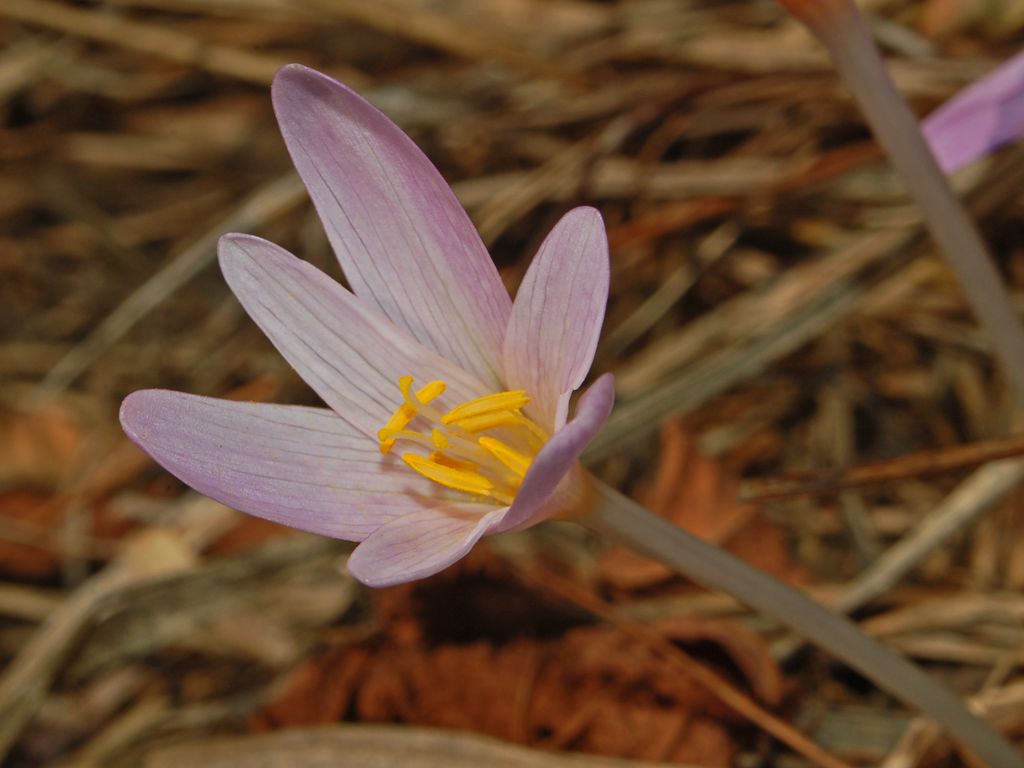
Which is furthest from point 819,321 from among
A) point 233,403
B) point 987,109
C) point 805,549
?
point 233,403

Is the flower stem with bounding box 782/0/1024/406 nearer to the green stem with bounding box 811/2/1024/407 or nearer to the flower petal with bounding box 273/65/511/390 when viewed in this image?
the green stem with bounding box 811/2/1024/407

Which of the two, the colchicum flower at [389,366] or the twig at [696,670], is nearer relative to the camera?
the colchicum flower at [389,366]

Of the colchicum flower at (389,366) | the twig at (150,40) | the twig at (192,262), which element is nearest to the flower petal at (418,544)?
the colchicum flower at (389,366)

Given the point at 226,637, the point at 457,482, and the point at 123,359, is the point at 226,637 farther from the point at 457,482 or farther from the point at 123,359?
the point at 457,482

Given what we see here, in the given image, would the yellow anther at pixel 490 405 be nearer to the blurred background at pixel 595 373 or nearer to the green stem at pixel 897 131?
the blurred background at pixel 595 373

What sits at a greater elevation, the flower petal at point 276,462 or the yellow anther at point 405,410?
the yellow anther at point 405,410

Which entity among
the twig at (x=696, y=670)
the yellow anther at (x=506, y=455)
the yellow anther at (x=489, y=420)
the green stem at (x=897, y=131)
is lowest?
the twig at (x=696, y=670)

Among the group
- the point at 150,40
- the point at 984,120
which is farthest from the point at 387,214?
the point at 150,40
